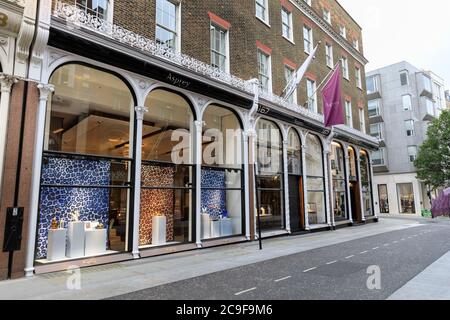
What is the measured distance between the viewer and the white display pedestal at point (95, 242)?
9117mm

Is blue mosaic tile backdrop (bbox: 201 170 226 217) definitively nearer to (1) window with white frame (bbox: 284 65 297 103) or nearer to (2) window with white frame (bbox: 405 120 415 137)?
(1) window with white frame (bbox: 284 65 297 103)

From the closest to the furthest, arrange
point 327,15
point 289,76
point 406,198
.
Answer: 1. point 289,76
2. point 327,15
3. point 406,198

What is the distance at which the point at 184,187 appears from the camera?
11719 mm

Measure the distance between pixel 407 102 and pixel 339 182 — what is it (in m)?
26.5

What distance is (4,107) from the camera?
7.62m

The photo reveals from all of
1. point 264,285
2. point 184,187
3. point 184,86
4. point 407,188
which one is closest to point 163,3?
point 184,86

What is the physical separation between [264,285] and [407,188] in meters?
39.4

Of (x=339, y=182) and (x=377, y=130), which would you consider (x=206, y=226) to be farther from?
(x=377, y=130)

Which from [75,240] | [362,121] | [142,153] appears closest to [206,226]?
[142,153]

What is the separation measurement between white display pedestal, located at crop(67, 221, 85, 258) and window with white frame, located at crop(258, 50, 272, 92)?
11.1m

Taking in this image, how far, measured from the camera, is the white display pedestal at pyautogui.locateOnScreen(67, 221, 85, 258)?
28.8 feet

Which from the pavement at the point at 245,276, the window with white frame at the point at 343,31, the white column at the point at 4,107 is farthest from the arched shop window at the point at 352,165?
the white column at the point at 4,107

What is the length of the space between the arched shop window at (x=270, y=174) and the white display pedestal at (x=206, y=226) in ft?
10.8

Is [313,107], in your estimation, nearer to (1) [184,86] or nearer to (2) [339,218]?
(2) [339,218]
